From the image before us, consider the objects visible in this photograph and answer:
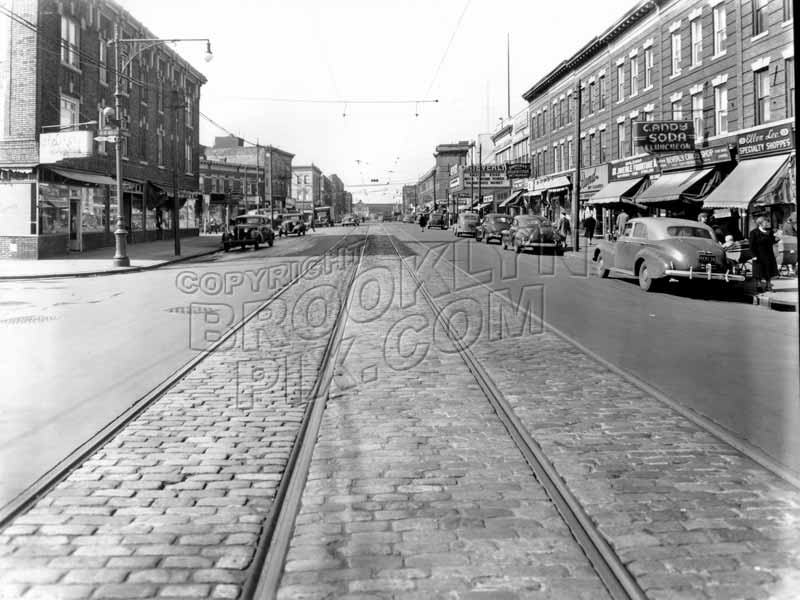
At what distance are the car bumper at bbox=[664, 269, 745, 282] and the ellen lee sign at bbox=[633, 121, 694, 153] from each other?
13.7 m

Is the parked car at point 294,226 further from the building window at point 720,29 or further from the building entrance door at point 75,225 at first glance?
the building window at point 720,29

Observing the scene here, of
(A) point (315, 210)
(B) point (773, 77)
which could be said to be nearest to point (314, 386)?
(B) point (773, 77)

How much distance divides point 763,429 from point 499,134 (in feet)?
210

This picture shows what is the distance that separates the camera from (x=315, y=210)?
295 ft

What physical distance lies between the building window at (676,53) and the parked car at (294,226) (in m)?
32.9

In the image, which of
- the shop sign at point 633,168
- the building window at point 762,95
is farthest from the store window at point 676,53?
the building window at point 762,95

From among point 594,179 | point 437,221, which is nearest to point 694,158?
point 594,179

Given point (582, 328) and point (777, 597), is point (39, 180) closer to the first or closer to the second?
point (582, 328)

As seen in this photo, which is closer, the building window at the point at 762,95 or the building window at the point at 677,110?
the building window at the point at 762,95

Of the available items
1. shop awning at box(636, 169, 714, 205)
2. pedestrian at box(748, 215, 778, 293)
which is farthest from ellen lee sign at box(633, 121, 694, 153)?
pedestrian at box(748, 215, 778, 293)

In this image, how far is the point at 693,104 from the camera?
92.1 ft

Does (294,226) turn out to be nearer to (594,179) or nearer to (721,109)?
(594,179)

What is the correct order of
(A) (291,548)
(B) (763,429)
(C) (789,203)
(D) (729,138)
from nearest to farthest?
(A) (291,548)
(B) (763,429)
(C) (789,203)
(D) (729,138)

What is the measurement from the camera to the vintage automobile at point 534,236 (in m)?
29.0
